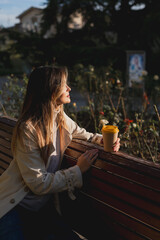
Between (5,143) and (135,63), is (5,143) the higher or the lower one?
the lower one

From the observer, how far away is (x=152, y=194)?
1465mm

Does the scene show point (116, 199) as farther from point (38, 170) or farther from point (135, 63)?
point (135, 63)

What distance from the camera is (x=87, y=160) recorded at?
5.84ft

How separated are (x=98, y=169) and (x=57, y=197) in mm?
424

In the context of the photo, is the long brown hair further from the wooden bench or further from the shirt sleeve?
the wooden bench

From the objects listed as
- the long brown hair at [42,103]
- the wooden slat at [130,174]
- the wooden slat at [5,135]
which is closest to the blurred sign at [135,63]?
the wooden slat at [5,135]

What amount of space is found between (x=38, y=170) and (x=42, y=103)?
17.2 inches

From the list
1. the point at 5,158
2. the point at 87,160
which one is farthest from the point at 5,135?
the point at 87,160

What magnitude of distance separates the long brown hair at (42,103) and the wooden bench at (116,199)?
28 centimetres

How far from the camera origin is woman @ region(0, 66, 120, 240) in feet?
5.65

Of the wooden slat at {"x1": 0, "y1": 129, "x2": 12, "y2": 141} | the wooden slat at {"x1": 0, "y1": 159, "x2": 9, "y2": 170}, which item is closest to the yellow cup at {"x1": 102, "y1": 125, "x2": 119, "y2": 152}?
the wooden slat at {"x1": 0, "y1": 129, "x2": 12, "y2": 141}

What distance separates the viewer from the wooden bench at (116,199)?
58.7 inches

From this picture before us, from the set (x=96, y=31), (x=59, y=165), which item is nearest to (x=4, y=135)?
(x=59, y=165)

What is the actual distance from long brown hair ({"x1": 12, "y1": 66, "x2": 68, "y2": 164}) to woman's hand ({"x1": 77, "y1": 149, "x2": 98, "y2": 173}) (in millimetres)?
236
